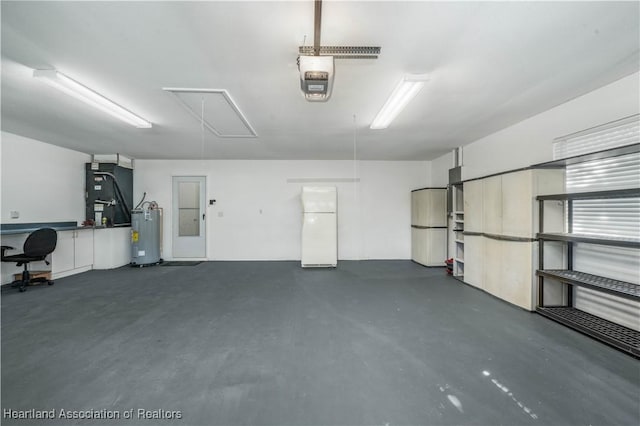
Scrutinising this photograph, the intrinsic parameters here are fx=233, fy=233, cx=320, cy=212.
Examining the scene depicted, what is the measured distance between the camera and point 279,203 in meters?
5.94

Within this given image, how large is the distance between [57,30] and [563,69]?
414 centimetres

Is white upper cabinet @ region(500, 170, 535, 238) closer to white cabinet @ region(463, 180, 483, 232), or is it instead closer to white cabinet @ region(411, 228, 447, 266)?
white cabinet @ region(463, 180, 483, 232)

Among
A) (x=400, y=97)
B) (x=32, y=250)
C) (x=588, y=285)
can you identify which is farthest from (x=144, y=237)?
(x=588, y=285)

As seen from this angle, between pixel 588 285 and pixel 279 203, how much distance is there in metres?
5.27

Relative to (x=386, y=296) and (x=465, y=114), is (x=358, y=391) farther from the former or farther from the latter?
(x=465, y=114)

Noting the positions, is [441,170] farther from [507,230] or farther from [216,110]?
[216,110]

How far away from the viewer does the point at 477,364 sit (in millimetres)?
1899

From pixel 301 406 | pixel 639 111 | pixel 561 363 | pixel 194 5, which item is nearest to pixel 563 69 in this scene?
pixel 639 111

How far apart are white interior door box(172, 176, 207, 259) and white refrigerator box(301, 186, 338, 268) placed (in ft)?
8.91

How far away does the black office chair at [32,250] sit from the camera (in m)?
3.58

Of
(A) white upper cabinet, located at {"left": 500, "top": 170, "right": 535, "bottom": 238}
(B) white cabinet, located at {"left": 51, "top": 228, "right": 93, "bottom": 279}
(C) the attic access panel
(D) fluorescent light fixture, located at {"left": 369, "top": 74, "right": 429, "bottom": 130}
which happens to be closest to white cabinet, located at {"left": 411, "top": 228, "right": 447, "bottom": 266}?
(A) white upper cabinet, located at {"left": 500, "top": 170, "right": 535, "bottom": 238}

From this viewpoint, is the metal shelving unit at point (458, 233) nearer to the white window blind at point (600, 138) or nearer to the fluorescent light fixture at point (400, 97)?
the white window blind at point (600, 138)

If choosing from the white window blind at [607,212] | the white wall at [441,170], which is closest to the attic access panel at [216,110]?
the white window blind at [607,212]

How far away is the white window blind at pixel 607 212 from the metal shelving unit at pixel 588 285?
83mm
